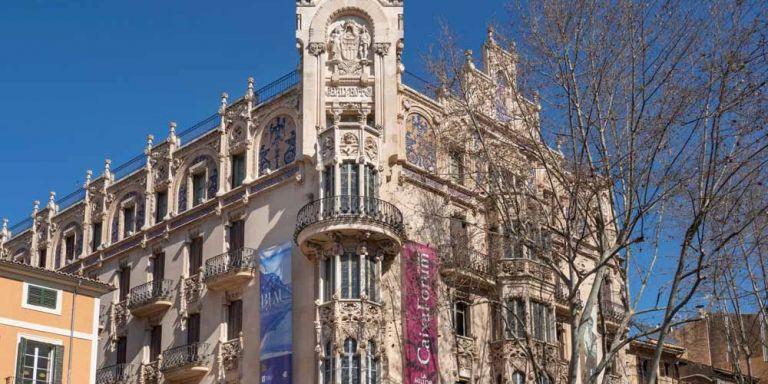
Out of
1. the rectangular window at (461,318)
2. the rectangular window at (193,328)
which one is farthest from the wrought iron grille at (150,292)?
the rectangular window at (461,318)

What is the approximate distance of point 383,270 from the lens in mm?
41938

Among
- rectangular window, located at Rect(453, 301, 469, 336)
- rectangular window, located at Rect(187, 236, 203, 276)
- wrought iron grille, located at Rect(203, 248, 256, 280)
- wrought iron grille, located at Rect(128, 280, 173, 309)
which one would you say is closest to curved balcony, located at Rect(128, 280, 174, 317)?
wrought iron grille, located at Rect(128, 280, 173, 309)

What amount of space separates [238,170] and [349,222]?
8.53 metres

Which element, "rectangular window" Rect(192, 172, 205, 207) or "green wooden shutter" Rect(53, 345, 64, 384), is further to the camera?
"rectangular window" Rect(192, 172, 205, 207)

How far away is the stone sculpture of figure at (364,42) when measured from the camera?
44688 millimetres

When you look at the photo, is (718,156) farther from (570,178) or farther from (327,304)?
(327,304)

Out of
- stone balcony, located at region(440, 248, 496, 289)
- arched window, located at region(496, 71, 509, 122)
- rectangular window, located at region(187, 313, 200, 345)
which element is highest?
arched window, located at region(496, 71, 509, 122)

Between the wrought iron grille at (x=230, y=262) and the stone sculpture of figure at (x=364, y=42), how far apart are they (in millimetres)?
8850

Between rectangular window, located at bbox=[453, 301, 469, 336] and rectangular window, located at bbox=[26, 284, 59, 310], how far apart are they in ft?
49.4

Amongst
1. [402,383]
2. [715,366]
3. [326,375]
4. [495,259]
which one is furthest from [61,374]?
[715,366]

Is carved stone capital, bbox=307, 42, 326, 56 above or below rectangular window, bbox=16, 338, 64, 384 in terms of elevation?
above

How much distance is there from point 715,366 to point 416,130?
102 feet

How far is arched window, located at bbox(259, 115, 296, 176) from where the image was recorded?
147 ft

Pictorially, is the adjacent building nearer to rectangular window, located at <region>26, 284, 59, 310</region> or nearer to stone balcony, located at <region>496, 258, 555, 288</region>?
rectangular window, located at <region>26, 284, 59, 310</region>
